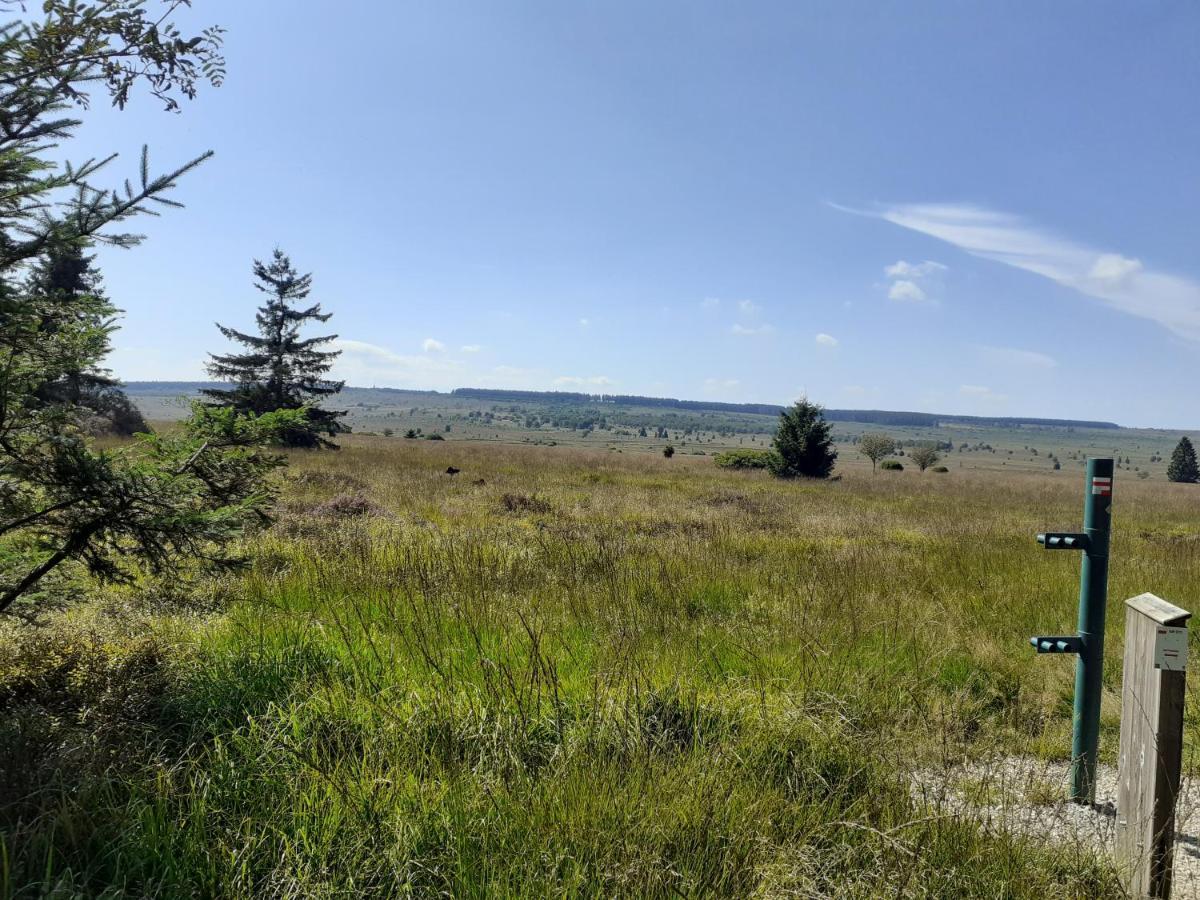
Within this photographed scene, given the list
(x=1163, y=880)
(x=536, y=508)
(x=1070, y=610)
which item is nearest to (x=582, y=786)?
(x=1163, y=880)

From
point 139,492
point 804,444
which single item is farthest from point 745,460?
point 139,492

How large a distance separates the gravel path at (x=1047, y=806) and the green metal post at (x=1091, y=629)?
0.15 m

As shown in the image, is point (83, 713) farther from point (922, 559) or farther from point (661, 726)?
point (922, 559)

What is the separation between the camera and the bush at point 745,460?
3501cm

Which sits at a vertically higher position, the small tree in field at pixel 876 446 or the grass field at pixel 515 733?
the small tree in field at pixel 876 446

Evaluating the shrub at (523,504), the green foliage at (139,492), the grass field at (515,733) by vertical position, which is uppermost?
the green foliage at (139,492)

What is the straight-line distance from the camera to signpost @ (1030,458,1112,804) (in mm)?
3217

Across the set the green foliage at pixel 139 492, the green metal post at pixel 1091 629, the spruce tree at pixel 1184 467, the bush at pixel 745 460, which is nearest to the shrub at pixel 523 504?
the green foliage at pixel 139 492

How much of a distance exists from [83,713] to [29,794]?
0.86 meters

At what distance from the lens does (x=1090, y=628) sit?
329cm

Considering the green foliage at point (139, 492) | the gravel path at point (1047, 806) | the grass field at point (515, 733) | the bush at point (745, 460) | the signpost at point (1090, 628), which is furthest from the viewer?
the bush at point (745, 460)

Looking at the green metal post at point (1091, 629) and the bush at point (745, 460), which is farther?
the bush at point (745, 460)

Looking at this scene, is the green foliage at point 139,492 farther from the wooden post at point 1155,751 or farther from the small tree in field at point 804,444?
the small tree in field at point 804,444

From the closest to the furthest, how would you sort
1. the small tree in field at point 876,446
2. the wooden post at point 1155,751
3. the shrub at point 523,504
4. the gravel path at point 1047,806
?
the wooden post at point 1155,751 < the gravel path at point 1047,806 < the shrub at point 523,504 < the small tree in field at point 876,446
